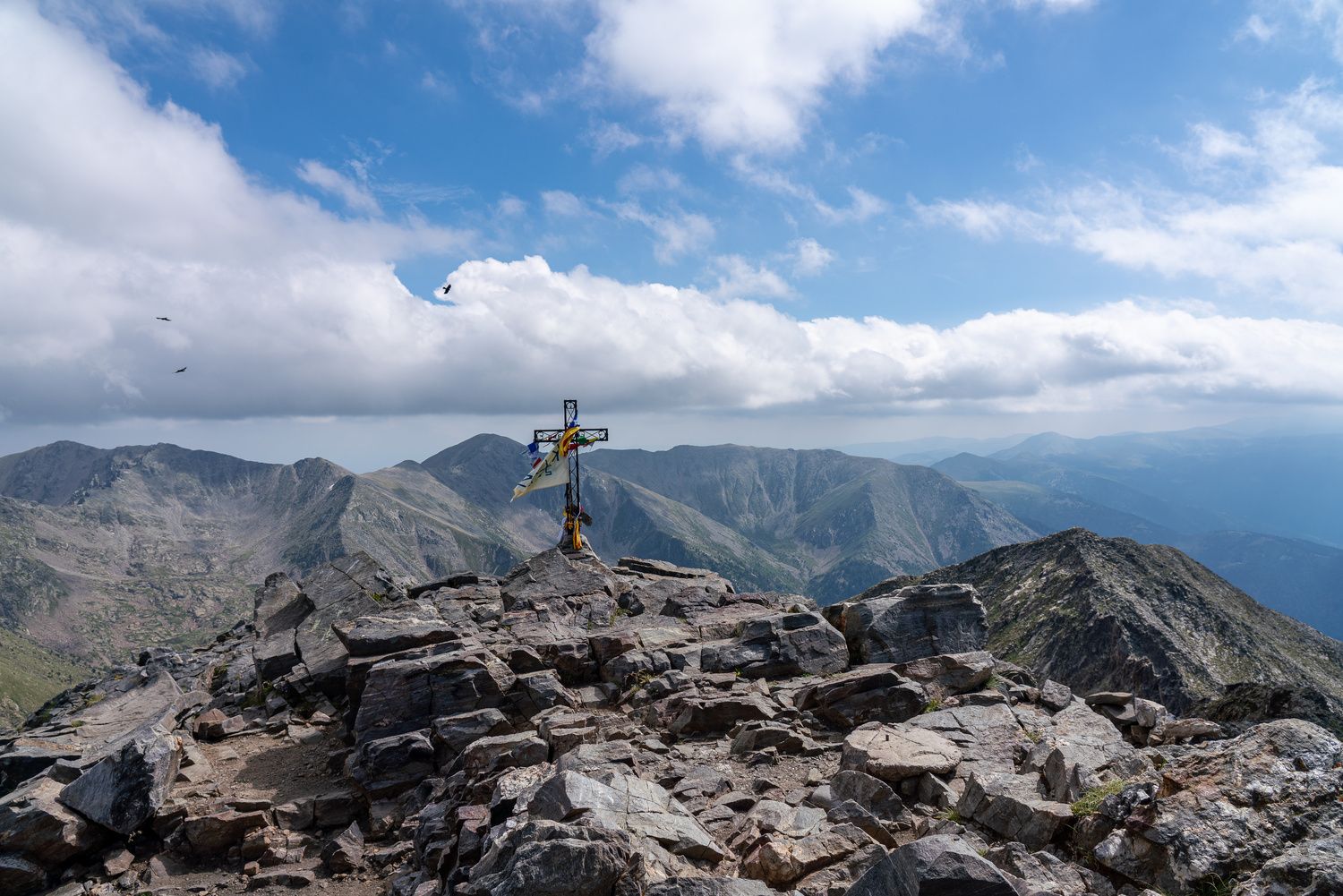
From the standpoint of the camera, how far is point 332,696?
31156 millimetres

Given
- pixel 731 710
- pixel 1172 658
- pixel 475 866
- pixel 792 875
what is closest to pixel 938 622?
pixel 731 710

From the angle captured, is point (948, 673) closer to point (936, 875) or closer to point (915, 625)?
point (915, 625)

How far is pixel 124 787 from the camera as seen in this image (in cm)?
2103

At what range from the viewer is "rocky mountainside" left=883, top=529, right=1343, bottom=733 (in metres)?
108

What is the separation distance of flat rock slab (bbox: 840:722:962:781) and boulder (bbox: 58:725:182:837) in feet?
69.0

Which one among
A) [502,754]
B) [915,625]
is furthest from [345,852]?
[915,625]

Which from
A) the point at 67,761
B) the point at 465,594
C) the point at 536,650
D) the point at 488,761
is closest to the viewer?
the point at 488,761

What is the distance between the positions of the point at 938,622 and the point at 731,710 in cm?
Result: 1255

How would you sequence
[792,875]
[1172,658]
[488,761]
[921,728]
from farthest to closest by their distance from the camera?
[1172,658], [921,728], [488,761], [792,875]

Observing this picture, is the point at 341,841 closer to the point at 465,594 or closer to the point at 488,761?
the point at 488,761

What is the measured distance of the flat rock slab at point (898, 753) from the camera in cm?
1842

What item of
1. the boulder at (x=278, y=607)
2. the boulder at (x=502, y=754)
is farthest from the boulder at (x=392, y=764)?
the boulder at (x=278, y=607)

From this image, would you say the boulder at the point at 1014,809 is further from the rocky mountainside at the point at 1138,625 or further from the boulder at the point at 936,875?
the rocky mountainside at the point at 1138,625

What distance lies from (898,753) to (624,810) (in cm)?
866
